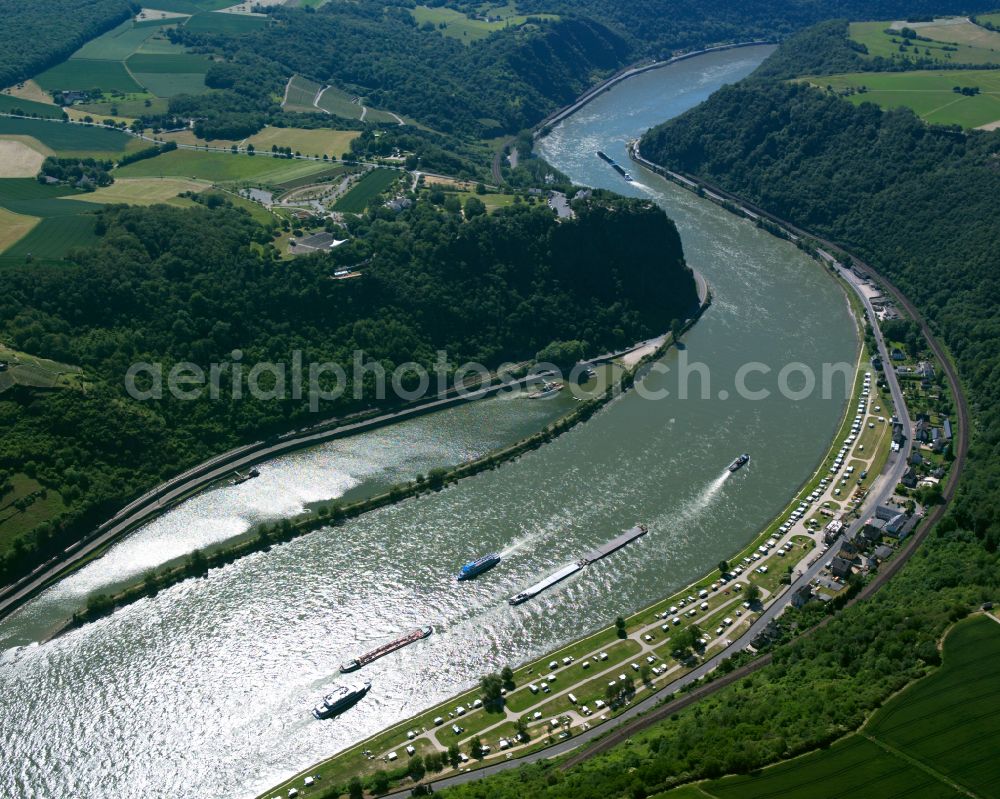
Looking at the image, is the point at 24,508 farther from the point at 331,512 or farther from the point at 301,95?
the point at 301,95

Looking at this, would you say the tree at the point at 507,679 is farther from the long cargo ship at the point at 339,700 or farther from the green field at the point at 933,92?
the green field at the point at 933,92

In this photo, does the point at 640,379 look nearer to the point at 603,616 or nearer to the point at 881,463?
the point at 881,463

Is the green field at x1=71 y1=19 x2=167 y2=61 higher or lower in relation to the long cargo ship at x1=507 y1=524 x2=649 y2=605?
higher

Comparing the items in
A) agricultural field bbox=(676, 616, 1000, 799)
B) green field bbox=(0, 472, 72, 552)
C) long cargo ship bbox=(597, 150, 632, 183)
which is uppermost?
long cargo ship bbox=(597, 150, 632, 183)

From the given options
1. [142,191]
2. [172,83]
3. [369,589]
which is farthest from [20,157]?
[369,589]

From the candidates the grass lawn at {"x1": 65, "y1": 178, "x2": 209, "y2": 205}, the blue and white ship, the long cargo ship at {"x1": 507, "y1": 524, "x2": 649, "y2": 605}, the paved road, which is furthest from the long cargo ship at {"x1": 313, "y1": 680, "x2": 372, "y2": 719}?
the grass lawn at {"x1": 65, "y1": 178, "x2": 209, "y2": 205}

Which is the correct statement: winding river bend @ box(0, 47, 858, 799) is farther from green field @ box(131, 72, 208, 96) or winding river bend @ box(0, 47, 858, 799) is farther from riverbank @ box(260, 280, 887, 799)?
green field @ box(131, 72, 208, 96)

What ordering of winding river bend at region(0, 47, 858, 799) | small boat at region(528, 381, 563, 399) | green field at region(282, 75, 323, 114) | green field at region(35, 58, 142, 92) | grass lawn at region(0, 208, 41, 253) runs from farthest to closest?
green field at region(282, 75, 323, 114)
green field at region(35, 58, 142, 92)
grass lawn at region(0, 208, 41, 253)
small boat at region(528, 381, 563, 399)
winding river bend at region(0, 47, 858, 799)
